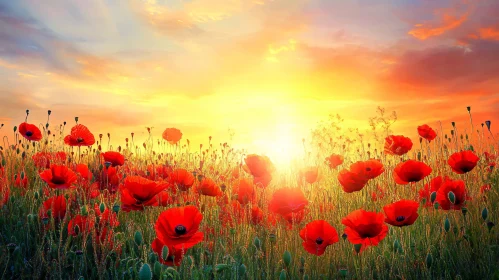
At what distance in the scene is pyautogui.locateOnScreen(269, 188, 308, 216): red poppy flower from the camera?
2.78m

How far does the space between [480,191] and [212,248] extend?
260 centimetres

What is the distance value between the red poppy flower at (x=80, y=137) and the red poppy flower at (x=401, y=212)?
294 cm

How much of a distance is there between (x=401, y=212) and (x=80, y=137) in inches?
122

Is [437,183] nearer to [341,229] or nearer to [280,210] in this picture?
[341,229]

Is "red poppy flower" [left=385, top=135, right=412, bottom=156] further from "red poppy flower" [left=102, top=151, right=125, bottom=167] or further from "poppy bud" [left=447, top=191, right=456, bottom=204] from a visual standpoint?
"red poppy flower" [left=102, top=151, right=125, bottom=167]

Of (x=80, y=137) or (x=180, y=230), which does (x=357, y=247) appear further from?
(x=80, y=137)

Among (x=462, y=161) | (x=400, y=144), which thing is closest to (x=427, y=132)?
(x=400, y=144)

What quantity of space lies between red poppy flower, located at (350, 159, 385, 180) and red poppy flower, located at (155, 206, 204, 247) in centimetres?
155

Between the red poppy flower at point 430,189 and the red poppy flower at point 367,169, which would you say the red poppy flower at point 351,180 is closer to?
the red poppy flower at point 367,169

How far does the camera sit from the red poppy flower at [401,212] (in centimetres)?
250

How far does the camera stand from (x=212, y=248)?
3119 mm

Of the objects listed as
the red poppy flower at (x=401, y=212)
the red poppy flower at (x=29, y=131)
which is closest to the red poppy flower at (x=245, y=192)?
the red poppy flower at (x=401, y=212)

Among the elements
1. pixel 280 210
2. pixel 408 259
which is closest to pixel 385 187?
pixel 408 259

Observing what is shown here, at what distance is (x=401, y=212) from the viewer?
2.56 metres
